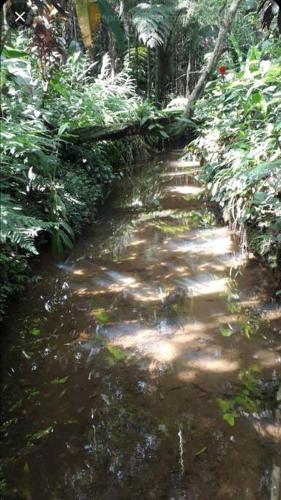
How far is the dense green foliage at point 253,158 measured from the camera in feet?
12.5

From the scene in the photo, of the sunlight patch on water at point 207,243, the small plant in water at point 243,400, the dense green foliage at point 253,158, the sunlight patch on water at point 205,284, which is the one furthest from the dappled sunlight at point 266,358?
the sunlight patch on water at point 207,243

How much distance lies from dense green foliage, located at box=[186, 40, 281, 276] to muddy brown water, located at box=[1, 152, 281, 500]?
0.39 metres

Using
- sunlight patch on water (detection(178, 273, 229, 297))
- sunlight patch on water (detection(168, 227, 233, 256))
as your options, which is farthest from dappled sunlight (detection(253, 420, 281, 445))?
sunlight patch on water (detection(168, 227, 233, 256))

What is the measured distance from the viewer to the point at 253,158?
14.7ft

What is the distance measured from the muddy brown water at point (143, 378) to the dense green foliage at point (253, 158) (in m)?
0.39

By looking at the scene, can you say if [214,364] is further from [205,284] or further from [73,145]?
[73,145]

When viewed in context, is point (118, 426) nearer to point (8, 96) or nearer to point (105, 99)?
point (8, 96)

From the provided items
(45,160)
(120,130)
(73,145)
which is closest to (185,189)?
(120,130)

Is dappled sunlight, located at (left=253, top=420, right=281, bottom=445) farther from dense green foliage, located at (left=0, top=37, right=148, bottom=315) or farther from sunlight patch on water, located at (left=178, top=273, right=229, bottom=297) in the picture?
dense green foliage, located at (left=0, top=37, right=148, bottom=315)

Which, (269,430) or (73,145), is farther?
(73,145)

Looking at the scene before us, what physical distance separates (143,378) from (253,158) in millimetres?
2717

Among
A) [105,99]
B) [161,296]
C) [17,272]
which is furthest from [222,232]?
[105,99]

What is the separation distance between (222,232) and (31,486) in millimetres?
3723

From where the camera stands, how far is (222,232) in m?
5.18
